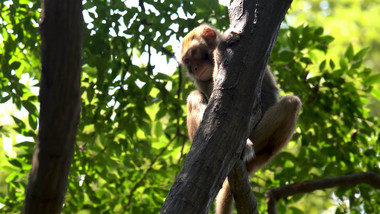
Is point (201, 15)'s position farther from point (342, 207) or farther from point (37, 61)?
point (342, 207)

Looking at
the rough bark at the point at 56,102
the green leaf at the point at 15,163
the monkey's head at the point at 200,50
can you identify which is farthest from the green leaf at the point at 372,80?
the rough bark at the point at 56,102

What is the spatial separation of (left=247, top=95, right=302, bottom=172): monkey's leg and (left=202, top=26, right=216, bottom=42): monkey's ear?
1.28 m

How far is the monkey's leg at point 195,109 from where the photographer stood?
5730 millimetres

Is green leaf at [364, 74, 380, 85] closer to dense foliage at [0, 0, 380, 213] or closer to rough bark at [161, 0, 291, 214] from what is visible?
dense foliage at [0, 0, 380, 213]

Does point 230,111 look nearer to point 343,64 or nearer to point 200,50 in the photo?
point 200,50

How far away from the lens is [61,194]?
2336mm

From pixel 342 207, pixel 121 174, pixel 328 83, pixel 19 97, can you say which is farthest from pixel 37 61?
pixel 342 207

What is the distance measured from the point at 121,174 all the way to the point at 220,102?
4.41 m

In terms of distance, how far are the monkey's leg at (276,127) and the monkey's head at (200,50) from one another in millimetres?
930

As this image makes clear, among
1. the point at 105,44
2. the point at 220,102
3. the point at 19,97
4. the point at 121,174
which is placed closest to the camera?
the point at 220,102

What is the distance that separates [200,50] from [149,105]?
4.95 ft

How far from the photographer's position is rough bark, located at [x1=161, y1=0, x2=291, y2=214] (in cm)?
345

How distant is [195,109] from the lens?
19.1 feet

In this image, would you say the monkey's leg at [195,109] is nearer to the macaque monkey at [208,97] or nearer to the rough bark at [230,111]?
the macaque monkey at [208,97]
